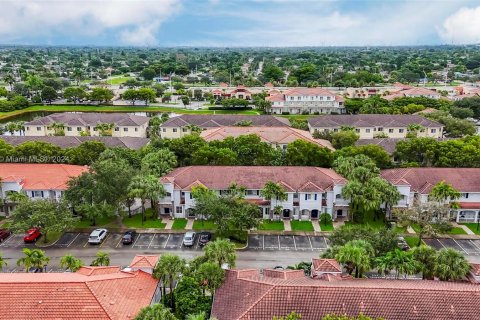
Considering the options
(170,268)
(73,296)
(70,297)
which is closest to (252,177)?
(170,268)

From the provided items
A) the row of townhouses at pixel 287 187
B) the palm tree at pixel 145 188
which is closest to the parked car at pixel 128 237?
the palm tree at pixel 145 188

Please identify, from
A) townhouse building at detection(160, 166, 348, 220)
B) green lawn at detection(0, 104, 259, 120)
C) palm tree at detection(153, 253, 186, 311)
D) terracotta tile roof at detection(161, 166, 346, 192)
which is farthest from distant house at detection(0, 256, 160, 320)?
green lawn at detection(0, 104, 259, 120)

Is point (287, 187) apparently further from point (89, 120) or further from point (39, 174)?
point (89, 120)

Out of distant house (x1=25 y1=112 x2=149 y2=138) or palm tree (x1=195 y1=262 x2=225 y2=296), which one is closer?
palm tree (x1=195 y1=262 x2=225 y2=296)

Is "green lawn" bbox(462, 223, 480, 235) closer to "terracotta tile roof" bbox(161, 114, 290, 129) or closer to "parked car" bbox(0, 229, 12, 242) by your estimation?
"terracotta tile roof" bbox(161, 114, 290, 129)

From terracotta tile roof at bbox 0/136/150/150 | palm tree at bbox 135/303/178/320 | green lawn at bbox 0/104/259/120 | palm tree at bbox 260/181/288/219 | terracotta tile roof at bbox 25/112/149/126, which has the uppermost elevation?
terracotta tile roof at bbox 25/112/149/126

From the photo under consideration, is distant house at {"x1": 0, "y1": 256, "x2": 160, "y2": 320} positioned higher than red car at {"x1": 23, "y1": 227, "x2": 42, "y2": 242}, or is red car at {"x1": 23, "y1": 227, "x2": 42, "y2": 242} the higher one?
distant house at {"x1": 0, "y1": 256, "x2": 160, "y2": 320}

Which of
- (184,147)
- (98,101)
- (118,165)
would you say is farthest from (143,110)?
(118,165)

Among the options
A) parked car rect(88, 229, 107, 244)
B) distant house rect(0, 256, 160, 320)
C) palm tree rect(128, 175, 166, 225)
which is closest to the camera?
distant house rect(0, 256, 160, 320)
